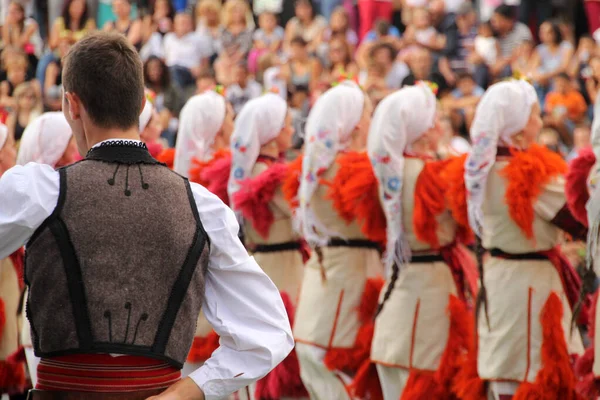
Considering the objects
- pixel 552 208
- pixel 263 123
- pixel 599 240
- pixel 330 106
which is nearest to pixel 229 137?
pixel 263 123

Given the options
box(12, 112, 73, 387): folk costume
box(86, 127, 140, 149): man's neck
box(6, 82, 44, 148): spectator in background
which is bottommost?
box(6, 82, 44, 148): spectator in background

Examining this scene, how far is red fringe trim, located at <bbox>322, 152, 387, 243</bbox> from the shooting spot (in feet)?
23.0

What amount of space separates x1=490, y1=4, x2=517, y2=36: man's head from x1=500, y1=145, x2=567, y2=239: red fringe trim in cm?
760

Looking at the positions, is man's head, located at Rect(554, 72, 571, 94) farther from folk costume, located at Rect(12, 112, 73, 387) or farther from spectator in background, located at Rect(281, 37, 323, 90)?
folk costume, located at Rect(12, 112, 73, 387)

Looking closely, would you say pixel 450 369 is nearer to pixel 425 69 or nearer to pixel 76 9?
pixel 425 69

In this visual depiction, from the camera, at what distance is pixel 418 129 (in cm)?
693

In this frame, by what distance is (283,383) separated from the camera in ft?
24.1

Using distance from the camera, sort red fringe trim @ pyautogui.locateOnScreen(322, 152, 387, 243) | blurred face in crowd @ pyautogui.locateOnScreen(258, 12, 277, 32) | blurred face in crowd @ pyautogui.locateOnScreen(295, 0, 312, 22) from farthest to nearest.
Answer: blurred face in crowd @ pyautogui.locateOnScreen(258, 12, 277, 32), blurred face in crowd @ pyautogui.locateOnScreen(295, 0, 312, 22), red fringe trim @ pyautogui.locateOnScreen(322, 152, 387, 243)

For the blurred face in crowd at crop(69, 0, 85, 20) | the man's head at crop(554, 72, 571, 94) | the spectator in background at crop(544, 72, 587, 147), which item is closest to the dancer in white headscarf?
the spectator in background at crop(544, 72, 587, 147)

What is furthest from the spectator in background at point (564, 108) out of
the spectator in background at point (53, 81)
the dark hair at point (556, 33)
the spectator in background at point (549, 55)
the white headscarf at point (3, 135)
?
the white headscarf at point (3, 135)

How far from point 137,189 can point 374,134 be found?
3829 millimetres

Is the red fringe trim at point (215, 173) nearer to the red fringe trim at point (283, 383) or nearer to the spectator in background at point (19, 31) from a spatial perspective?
the red fringe trim at point (283, 383)

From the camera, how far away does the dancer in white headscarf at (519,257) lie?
6211 millimetres

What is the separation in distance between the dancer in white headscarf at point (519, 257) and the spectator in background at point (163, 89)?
701 cm
